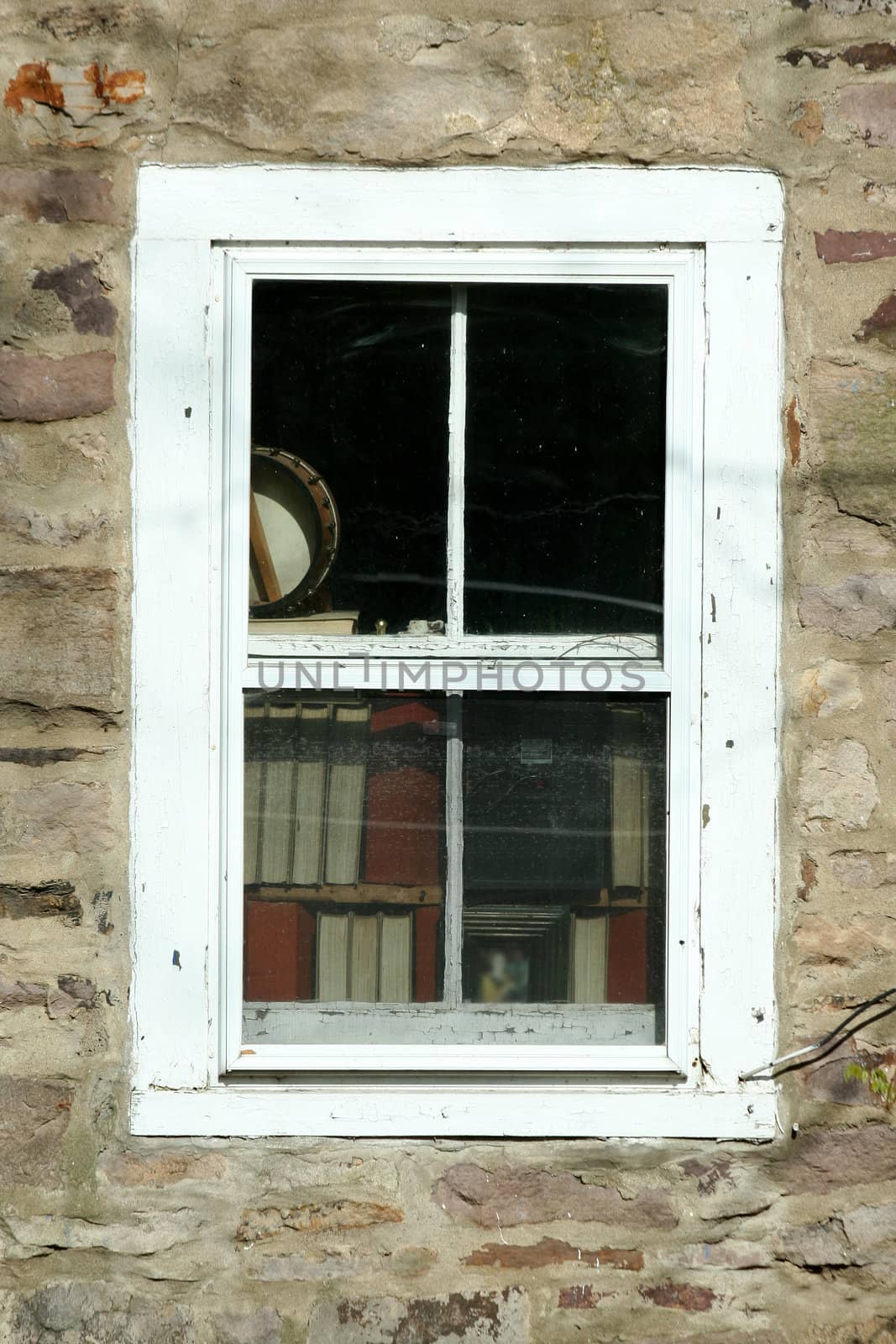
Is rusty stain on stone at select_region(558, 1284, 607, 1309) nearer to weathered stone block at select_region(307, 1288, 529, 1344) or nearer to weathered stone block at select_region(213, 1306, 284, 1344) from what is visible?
weathered stone block at select_region(307, 1288, 529, 1344)

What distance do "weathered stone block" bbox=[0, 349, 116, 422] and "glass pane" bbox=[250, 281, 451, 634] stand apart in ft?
0.91

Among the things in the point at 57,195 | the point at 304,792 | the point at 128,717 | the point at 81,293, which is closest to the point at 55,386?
the point at 81,293

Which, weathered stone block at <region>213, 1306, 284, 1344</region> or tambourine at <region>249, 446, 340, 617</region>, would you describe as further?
tambourine at <region>249, 446, 340, 617</region>

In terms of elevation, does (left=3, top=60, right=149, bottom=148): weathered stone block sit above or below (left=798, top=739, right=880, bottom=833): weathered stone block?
above

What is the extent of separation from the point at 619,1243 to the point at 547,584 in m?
1.20

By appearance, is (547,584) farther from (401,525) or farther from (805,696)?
(805,696)

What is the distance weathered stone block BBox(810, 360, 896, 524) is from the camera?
2246 millimetres

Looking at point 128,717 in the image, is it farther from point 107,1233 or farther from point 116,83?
point 116,83

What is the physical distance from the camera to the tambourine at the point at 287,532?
232 centimetres

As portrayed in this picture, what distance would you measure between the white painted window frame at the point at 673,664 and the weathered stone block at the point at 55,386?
66 mm

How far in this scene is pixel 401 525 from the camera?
2328mm

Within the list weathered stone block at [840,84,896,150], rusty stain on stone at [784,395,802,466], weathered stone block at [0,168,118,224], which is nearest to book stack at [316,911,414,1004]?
rusty stain on stone at [784,395,802,466]

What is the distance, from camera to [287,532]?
233cm

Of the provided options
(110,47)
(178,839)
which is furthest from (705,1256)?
(110,47)
